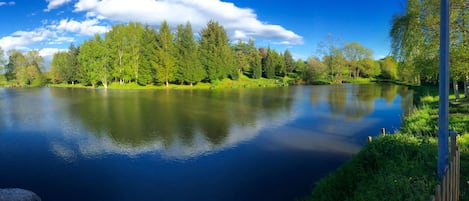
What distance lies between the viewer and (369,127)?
14.9 metres

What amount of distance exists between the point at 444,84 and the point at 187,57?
160 ft

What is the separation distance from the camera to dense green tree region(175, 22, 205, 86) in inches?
1946

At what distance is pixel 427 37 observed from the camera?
15.9 m

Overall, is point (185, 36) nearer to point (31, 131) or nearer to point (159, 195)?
point (31, 131)

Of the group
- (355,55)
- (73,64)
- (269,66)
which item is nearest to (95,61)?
(73,64)

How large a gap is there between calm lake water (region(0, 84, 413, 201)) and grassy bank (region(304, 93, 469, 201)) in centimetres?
88

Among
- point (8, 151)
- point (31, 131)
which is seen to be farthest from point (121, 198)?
point (31, 131)

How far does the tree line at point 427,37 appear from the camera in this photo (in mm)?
14059

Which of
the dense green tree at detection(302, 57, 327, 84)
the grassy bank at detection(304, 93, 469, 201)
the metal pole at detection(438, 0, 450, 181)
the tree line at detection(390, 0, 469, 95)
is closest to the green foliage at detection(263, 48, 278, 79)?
the dense green tree at detection(302, 57, 327, 84)

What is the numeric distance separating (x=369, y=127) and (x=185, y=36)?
42829 millimetres

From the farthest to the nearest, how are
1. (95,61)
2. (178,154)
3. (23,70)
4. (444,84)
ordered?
1. (23,70)
2. (95,61)
3. (178,154)
4. (444,84)

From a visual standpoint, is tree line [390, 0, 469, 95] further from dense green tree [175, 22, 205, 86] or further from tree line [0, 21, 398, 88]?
dense green tree [175, 22, 205, 86]

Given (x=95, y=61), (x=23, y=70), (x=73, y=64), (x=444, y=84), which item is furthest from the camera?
(x=23, y=70)

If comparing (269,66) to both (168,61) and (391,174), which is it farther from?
(391,174)
